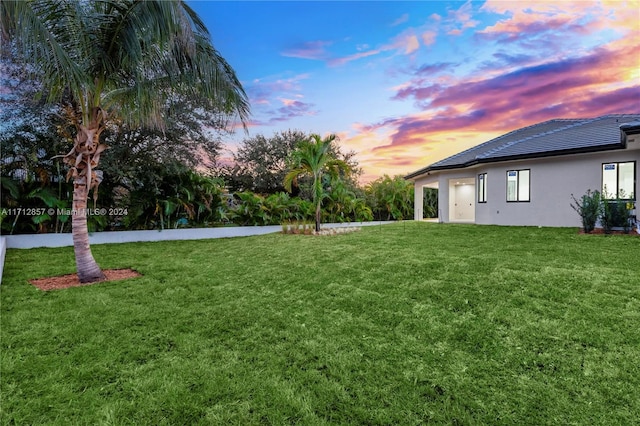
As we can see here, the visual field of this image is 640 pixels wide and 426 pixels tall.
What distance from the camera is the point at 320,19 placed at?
395 inches

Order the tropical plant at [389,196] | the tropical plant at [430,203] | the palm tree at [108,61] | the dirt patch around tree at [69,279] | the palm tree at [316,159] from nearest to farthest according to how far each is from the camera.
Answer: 1. the palm tree at [108,61]
2. the dirt patch around tree at [69,279]
3. the palm tree at [316,159]
4. the tropical plant at [389,196]
5. the tropical plant at [430,203]

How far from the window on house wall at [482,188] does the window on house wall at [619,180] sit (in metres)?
4.19

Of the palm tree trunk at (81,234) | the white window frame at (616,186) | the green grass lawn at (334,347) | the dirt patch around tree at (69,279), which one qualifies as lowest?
the green grass lawn at (334,347)

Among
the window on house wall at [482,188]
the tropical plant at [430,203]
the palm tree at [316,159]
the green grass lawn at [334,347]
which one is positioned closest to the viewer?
the green grass lawn at [334,347]

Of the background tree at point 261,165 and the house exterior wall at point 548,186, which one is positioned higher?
the background tree at point 261,165

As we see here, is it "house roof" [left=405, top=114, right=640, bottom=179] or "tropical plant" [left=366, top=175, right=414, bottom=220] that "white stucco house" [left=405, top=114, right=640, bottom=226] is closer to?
"house roof" [left=405, top=114, right=640, bottom=179]

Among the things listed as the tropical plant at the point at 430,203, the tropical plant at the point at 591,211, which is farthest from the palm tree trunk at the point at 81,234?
the tropical plant at the point at 430,203

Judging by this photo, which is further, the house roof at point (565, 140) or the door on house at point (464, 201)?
the door on house at point (464, 201)

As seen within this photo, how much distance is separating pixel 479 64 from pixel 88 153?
41.6 feet

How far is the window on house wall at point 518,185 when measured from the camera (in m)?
13.0

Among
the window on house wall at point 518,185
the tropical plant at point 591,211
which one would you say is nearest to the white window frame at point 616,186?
the tropical plant at point 591,211

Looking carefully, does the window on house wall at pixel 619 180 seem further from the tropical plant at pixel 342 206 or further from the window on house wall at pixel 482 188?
the tropical plant at pixel 342 206

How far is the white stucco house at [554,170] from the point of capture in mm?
10914

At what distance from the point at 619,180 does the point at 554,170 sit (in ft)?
6.25
